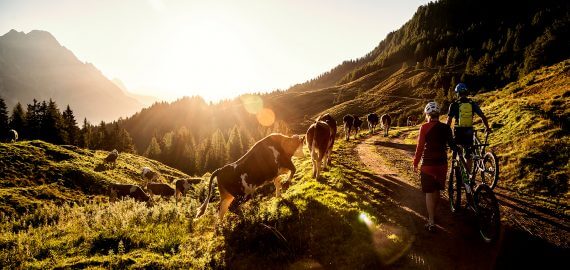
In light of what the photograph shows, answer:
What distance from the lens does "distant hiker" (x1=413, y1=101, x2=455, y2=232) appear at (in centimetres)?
782

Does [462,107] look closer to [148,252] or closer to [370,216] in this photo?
[370,216]

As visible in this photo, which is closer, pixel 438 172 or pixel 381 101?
pixel 438 172

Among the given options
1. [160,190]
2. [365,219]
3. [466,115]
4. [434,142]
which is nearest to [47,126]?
[160,190]

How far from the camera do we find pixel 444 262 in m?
6.66

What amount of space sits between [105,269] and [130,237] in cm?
202

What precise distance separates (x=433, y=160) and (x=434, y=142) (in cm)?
47

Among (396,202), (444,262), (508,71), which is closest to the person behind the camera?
(444,262)

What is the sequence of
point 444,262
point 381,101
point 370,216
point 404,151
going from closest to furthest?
1. point 444,262
2. point 370,216
3. point 404,151
4. point 381,101

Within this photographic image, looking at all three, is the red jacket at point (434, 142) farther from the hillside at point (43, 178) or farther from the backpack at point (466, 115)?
the hillside at point (43, 178)

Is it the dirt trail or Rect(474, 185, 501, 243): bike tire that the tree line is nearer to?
the dirt trail

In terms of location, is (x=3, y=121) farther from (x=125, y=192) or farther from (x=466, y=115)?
(x=466, y=115)

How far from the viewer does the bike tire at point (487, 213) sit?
6.88 meters

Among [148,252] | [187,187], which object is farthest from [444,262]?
[187,187]

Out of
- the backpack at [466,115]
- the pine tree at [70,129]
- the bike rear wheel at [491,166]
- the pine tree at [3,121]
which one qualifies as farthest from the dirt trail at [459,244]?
the pine tree at [3,121]
